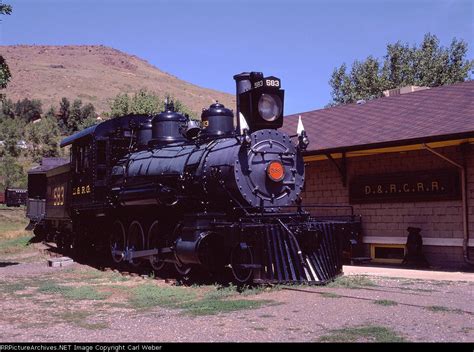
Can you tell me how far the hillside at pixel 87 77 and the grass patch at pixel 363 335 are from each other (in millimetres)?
75136

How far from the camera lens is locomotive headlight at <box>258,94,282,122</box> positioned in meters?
9.88

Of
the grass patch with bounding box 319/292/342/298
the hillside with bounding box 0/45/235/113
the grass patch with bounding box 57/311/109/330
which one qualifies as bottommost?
the grass patch with bounding box 57/311/109/330

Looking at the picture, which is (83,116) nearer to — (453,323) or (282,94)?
(282,94)

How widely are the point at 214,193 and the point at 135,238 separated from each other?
335 centimetres

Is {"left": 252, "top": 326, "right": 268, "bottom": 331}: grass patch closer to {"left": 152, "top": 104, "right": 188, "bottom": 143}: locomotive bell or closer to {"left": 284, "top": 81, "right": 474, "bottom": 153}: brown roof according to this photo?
{"left": 284, "top": 81, "right": 474, "bottom": 153}: brown roof

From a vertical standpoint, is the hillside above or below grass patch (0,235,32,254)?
above

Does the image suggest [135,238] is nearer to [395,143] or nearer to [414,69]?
[395,143]

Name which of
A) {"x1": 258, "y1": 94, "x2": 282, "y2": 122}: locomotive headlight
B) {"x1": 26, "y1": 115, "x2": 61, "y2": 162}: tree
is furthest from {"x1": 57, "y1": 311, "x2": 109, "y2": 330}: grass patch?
{"x1": 26, "y1": 115, "x2": 61, "y2": 162}: tree

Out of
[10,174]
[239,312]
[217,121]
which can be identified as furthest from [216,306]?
[10,174]

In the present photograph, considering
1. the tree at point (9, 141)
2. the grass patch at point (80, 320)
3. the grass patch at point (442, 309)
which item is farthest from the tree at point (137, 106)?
the grass patch at point (442, 309)

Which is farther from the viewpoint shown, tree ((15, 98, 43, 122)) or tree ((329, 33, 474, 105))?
tree ((15, 98, 43, 122))

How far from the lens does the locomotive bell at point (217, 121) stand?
11.1 metres

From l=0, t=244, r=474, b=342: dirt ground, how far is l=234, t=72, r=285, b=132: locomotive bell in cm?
295

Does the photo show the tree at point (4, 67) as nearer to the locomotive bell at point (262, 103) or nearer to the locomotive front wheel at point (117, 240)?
the locomotive front wheel at point (117, 240)
